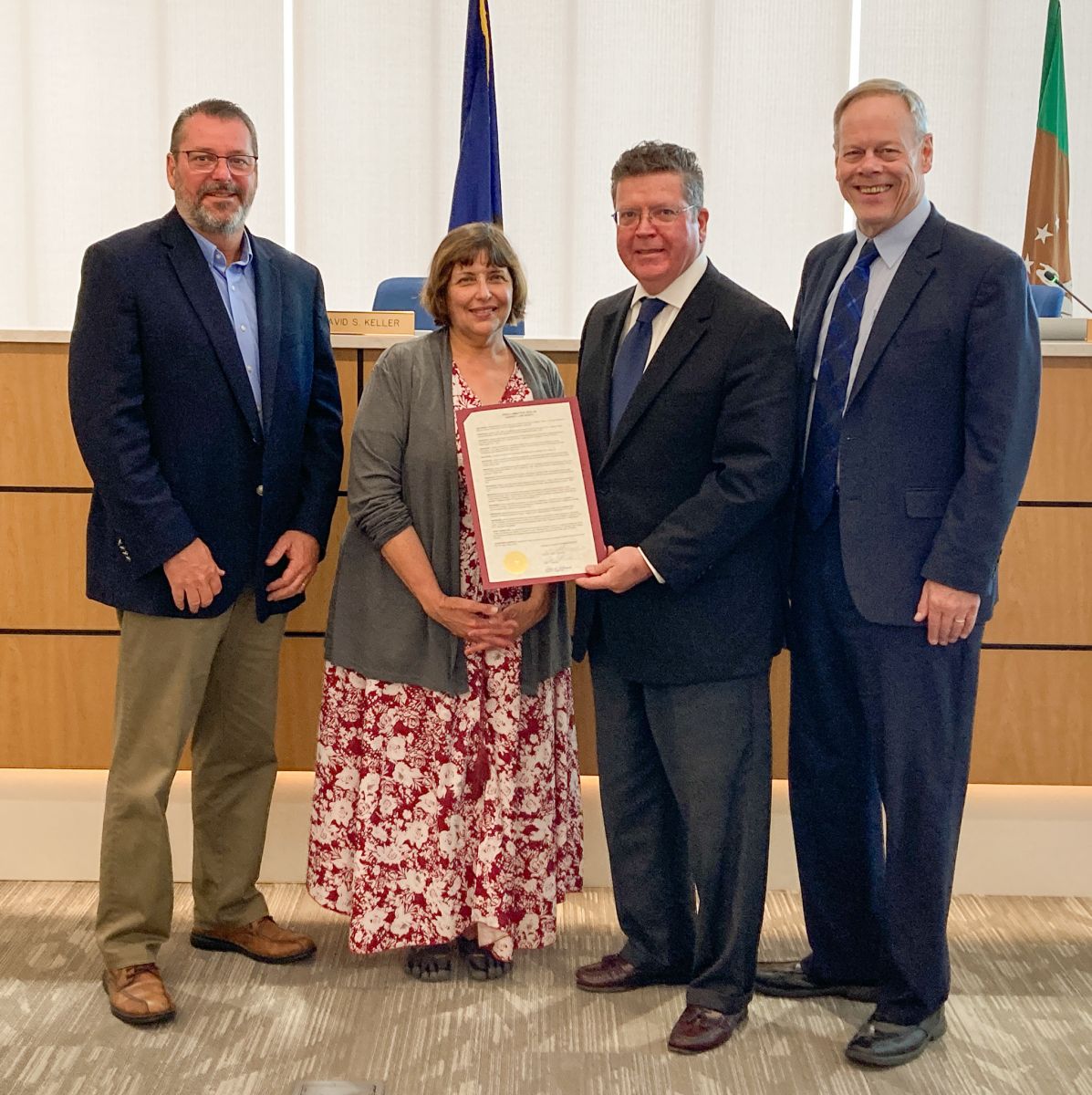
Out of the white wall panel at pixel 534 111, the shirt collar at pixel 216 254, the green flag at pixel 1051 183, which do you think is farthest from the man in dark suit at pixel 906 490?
the white wall panel at pixel 534 111

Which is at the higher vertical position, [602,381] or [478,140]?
[478,140]

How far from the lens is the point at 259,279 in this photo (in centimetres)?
246

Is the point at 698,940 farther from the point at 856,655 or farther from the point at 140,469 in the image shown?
the point at 140,469

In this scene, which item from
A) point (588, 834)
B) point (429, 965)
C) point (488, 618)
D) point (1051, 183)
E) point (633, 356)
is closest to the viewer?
point (633, 356)

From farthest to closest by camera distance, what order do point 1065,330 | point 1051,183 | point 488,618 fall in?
1. point 1051,183
2. point 1065,330
3. point 488,618

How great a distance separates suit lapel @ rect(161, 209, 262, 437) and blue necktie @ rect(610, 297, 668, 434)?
2.39 feet

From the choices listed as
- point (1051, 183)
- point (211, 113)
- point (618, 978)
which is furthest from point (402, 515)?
point (1051, 183)

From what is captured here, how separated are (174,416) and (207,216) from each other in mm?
396

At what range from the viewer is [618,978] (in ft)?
8.27

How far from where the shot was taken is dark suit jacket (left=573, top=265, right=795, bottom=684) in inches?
85.6

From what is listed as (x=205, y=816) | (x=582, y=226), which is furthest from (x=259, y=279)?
(x=582, y=226)

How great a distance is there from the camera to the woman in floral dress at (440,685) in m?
2.41

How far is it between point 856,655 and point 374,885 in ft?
3.63

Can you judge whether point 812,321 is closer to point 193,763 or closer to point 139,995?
point 193,763
